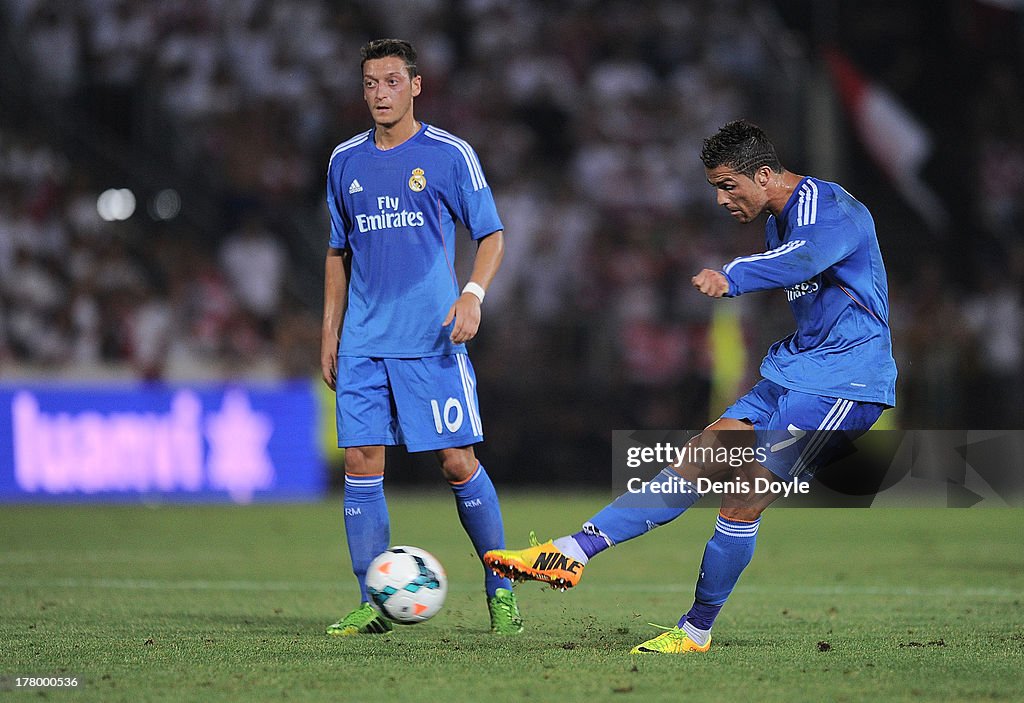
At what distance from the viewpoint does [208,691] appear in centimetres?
457

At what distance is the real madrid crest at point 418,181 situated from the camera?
19.9 feet

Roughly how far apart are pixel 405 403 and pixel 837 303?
1.76 metres

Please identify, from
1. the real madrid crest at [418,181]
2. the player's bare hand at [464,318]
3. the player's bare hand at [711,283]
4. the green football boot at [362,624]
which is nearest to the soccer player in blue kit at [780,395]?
the player's bare hand at [711,283]

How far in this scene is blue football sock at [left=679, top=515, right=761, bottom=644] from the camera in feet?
17.8

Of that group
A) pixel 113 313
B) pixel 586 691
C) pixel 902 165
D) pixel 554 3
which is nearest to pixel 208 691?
pixel 586 691

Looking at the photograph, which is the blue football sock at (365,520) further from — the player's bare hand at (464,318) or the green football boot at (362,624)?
the player's bare hand at (464,318)

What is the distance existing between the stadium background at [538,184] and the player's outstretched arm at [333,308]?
25.2 feet

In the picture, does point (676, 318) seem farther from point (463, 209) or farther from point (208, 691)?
point (208, 691)

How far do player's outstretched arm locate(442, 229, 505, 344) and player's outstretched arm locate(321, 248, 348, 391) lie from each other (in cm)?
53

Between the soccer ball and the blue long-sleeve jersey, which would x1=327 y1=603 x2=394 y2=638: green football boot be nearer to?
the soccer ball

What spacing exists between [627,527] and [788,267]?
1093mm

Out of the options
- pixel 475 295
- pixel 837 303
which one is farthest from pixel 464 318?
pixel 837 303

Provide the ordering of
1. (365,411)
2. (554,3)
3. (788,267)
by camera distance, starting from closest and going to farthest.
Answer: (788,267) < (365,411) < (554,3)

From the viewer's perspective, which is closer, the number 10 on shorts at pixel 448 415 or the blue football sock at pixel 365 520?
the number 10 on shorts at pixel 448 415
